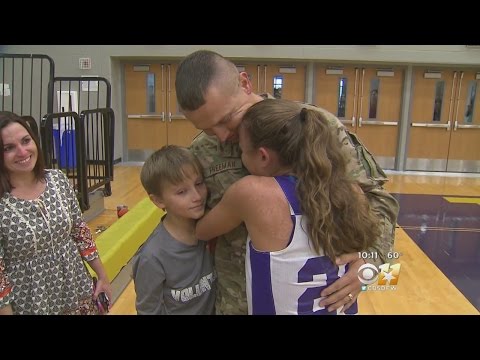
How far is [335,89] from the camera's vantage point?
780 cm

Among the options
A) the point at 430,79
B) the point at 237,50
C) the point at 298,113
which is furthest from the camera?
the point at 430,79

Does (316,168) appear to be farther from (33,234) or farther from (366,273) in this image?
(33,234)

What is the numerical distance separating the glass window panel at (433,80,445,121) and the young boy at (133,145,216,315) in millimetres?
7816

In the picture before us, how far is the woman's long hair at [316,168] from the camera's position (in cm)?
89

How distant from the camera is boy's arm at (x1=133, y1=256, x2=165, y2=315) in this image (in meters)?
1.16

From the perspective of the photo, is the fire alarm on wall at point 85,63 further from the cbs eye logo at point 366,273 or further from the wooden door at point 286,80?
the cbs eye logo at point 366,273

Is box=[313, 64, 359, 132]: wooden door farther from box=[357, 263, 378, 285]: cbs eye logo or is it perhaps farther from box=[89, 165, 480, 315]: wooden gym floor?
box=[357, 263, 378, 285]: cbs eye logo

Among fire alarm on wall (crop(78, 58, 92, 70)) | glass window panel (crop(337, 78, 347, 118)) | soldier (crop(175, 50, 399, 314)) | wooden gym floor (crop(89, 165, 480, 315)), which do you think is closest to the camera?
soldier (crop(175, 50, 399, 314))

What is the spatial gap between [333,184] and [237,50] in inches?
261

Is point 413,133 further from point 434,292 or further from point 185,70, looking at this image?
point 185,70

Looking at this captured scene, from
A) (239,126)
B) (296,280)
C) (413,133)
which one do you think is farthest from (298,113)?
(413,133)

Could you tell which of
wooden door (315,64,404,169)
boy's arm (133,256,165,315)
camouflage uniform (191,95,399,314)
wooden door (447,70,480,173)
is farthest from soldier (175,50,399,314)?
wooden door (447,70,480,173)

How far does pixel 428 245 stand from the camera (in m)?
4.12

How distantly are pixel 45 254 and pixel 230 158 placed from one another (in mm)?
932
